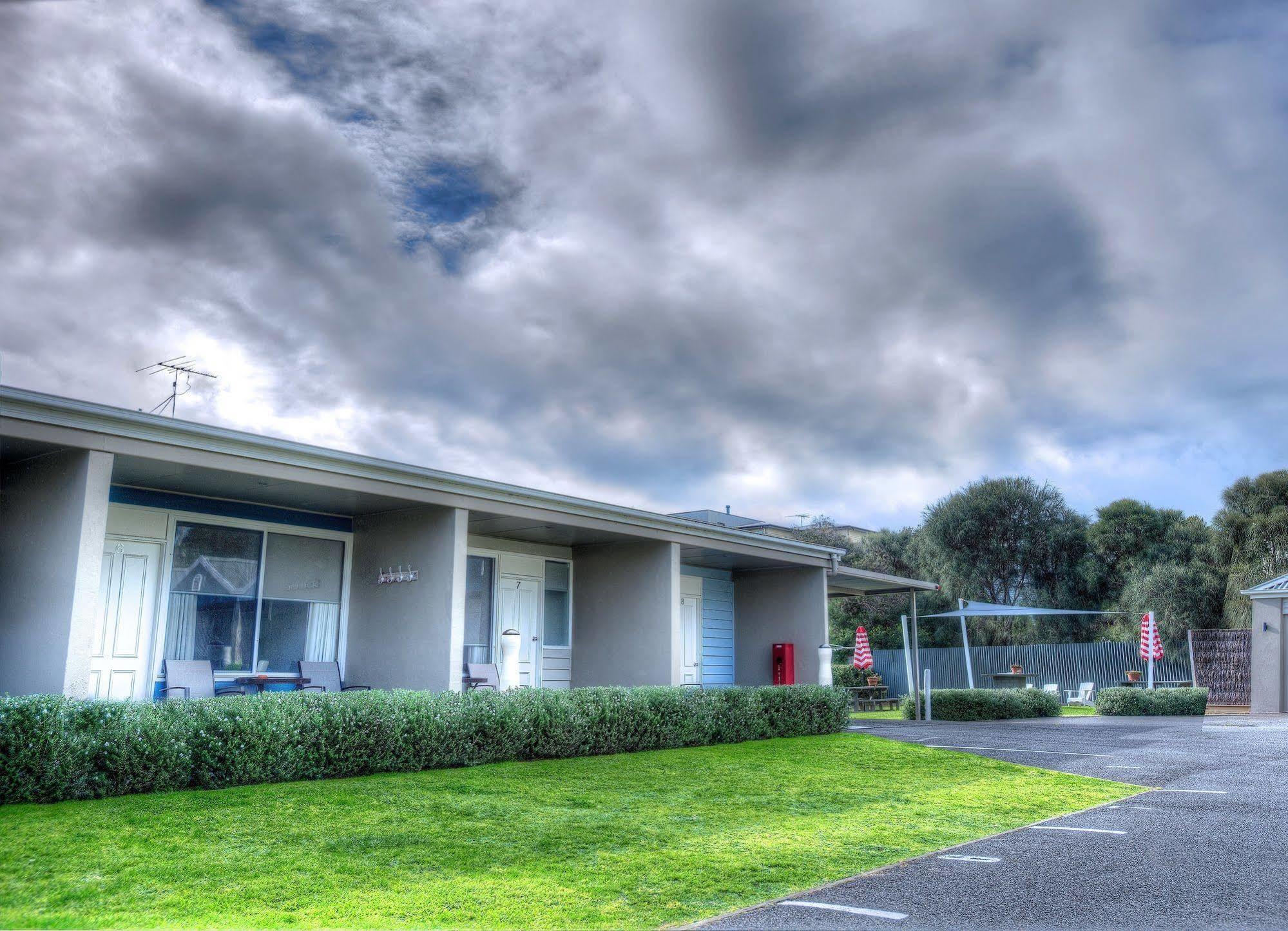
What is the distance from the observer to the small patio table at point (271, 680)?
1082cm

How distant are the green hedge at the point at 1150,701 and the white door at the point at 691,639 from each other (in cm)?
910

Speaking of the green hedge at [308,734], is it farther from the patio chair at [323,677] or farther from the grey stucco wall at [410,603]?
the patio chair at [323,677]

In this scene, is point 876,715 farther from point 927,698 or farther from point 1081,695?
point 1081,695

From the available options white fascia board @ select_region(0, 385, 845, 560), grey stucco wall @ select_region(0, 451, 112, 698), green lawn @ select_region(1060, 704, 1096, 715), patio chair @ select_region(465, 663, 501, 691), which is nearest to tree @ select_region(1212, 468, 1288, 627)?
green lawn @ select_region(1060, 704, 1096, 715)

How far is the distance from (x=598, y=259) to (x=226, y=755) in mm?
9685

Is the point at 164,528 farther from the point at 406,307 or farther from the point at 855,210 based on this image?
the point at 855,210

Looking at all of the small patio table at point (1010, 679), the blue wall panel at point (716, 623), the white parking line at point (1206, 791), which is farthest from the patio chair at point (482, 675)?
the small patio table at point (1010, 679)

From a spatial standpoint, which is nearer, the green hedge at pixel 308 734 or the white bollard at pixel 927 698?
the green hedge at pixel 308 734

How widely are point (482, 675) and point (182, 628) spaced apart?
148 inches

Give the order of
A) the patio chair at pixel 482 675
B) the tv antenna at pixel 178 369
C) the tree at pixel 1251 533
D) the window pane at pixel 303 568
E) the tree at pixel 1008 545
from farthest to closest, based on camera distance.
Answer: the tree at pixel 1008 545 → the tree at pixel 1251 533 → the tv antenna at pixel 178 369 → the patio chair at pixel 482 675 → the window pane at pixel 303 568

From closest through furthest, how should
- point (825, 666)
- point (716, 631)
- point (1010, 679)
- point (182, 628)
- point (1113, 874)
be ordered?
1. point (1113, 874)
2. point (182, 628)
3. point (825, 666)
4. point (716, 631)
5. point (1010, 679)

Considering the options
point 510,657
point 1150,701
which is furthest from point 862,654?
point 510,657

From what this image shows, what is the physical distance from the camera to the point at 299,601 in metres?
11.8

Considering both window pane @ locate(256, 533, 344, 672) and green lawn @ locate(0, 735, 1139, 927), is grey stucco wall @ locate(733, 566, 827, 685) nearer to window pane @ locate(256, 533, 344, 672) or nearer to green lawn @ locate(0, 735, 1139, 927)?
green lawn @ locate(0, 735, 1139, 927)
